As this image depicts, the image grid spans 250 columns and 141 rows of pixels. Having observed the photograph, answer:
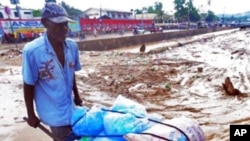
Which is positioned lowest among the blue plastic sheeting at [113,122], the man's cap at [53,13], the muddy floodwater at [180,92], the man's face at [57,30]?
the muddy floodwater at [180,92]

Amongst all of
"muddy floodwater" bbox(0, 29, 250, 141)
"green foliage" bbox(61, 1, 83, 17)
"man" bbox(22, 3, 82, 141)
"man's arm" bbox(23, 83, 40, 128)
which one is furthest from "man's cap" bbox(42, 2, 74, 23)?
"green foliage" bbox(61, 1, 83, 17)

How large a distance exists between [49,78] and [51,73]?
0.14 ft

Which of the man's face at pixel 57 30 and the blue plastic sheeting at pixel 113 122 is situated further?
the man's face at pixel 57 30

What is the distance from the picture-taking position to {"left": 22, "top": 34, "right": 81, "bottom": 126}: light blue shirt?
2104 millimetres

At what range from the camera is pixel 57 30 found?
2117mm

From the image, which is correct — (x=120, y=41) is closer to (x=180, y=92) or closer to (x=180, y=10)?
(x=180, y=92)

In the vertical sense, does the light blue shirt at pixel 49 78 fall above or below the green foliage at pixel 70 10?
below

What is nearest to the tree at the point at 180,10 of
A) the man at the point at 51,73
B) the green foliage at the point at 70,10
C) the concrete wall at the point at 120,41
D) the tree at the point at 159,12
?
the tree at the point at 159,12

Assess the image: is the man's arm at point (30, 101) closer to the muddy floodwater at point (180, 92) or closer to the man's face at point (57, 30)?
the man's face at point (57, 30)

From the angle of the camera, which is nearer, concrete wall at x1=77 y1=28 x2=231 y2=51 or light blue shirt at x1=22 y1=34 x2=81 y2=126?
light blue shirt at x1=22 y1=34 x2=81 y2=126

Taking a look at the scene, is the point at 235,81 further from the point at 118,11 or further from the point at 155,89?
the point at 118,11

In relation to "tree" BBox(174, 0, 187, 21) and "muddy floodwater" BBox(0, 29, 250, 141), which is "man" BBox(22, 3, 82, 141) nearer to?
"muddy floodwater" BBox(0, 29, 250, 141)

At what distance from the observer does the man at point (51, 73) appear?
6.88ft

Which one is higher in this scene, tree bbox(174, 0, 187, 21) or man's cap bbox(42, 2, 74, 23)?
tree bbox(174, 0, 187, 21)
